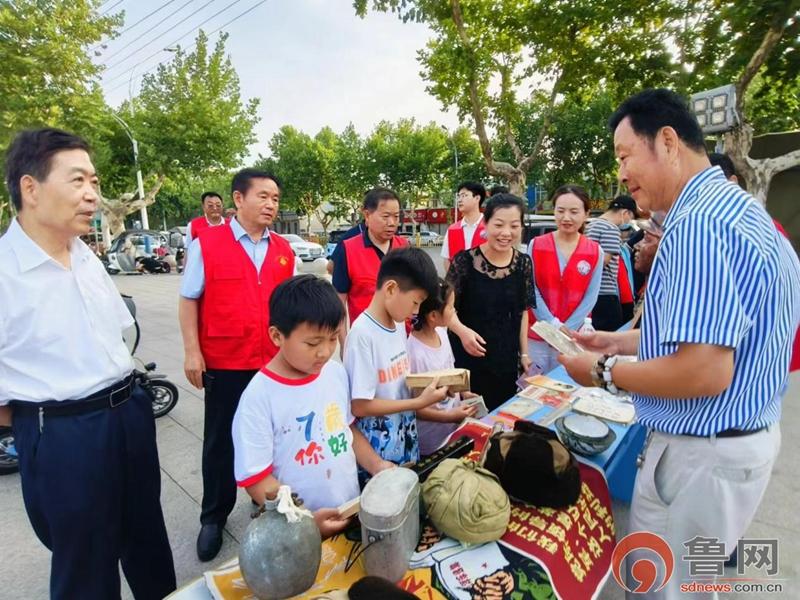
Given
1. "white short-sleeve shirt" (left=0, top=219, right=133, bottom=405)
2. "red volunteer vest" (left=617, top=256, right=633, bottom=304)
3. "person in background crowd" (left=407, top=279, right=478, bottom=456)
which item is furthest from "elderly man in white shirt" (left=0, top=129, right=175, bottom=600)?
"red volunteer vest" (left=617, top=256, right=633, bottom=304)

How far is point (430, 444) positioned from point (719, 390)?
4.74ft

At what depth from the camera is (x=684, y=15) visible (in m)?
8.12

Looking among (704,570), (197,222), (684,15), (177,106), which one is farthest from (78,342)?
(177,106)

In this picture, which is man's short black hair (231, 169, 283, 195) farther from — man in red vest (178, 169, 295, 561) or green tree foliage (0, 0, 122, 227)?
green tree foliage (0, 0, 122, 227)

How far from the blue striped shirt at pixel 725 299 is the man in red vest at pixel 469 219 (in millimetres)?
3411

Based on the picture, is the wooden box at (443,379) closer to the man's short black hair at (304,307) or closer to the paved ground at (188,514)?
the man's short black hair at (304,307)

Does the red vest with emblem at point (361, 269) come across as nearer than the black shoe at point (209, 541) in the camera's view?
No

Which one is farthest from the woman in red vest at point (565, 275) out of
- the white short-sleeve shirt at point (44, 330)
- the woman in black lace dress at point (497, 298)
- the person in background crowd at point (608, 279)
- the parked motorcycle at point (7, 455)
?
the parked motorcycle at point (7, 455)

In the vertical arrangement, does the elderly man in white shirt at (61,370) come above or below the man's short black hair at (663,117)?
below

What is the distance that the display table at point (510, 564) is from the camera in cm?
123

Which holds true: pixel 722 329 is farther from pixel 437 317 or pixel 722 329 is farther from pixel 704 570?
pixel 437 317

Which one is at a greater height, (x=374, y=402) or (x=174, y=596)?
(x=374, y=402)

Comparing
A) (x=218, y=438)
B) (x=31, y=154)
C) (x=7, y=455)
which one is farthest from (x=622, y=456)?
(x=7, y=455)

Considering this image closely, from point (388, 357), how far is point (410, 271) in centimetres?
38
